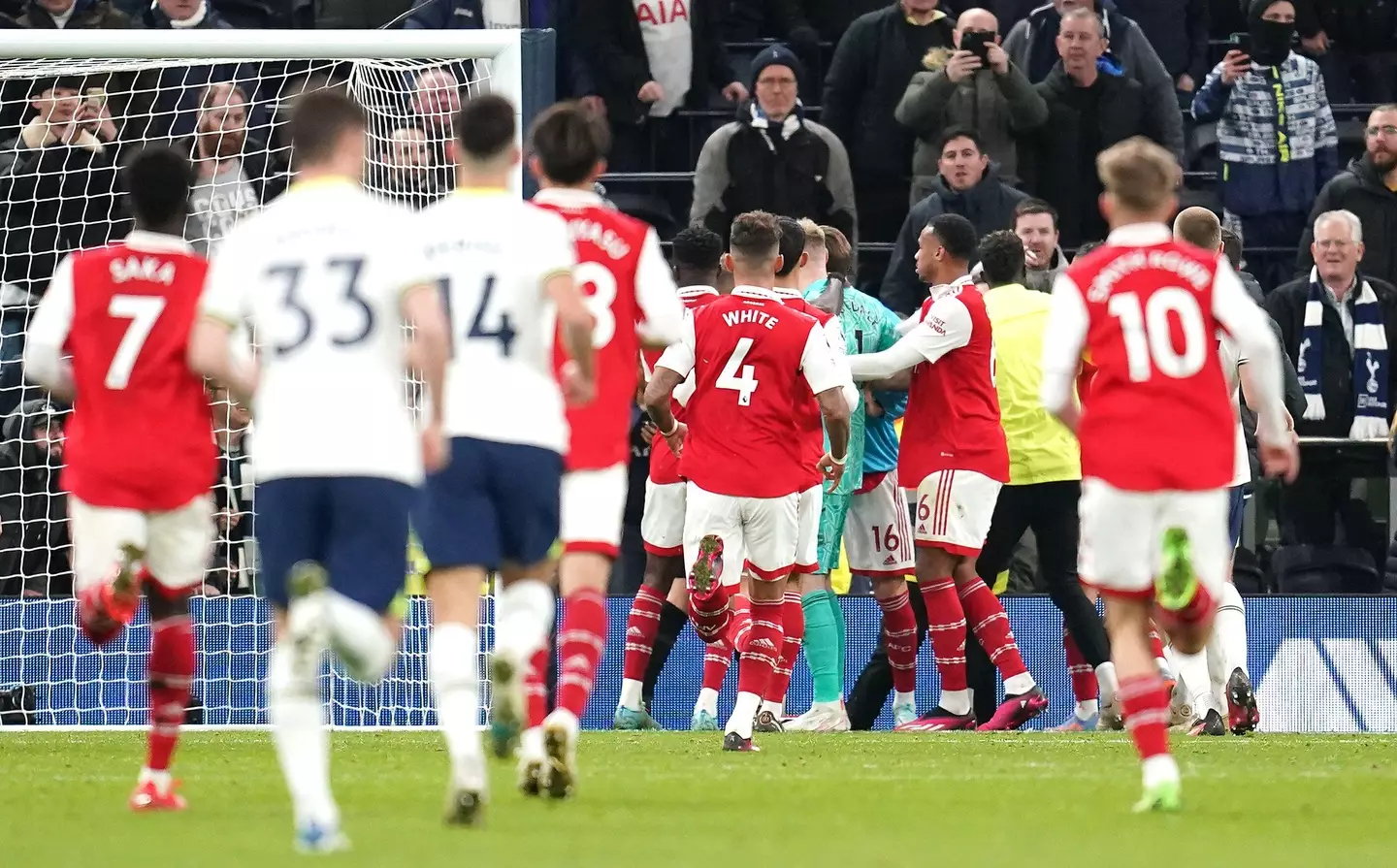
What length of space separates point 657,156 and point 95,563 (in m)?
9.62

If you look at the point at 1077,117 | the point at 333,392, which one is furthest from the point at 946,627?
the point at 333,392

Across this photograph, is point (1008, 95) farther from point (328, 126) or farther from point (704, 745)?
point (328, 126)

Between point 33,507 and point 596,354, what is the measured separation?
21.1 feet

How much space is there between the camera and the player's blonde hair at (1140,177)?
688cm

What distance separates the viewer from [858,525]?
40.4 ft

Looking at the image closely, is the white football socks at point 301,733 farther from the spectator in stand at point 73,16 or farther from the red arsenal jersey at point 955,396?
the spectator in stand at point 73,16

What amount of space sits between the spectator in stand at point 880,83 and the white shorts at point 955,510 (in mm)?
4650

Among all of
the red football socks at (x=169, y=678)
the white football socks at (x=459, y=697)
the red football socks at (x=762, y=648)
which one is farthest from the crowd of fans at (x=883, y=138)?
the white football socks at (x=459, y=697)

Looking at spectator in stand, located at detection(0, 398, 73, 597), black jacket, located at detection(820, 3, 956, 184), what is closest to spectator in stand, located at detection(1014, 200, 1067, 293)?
black jacket, located at detection(820, 3, 956, 184)

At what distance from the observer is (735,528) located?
1011cm

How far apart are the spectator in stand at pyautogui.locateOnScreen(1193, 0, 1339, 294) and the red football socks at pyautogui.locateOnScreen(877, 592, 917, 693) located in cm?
482

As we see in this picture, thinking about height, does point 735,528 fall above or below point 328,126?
below

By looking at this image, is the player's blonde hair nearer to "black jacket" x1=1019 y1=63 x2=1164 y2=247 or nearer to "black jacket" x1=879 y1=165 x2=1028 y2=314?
A: "black jacket" x1=879 y1=165 x2=1028 y2=314

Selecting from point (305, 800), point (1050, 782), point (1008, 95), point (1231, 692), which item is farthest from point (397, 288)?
point (1008, 95)
